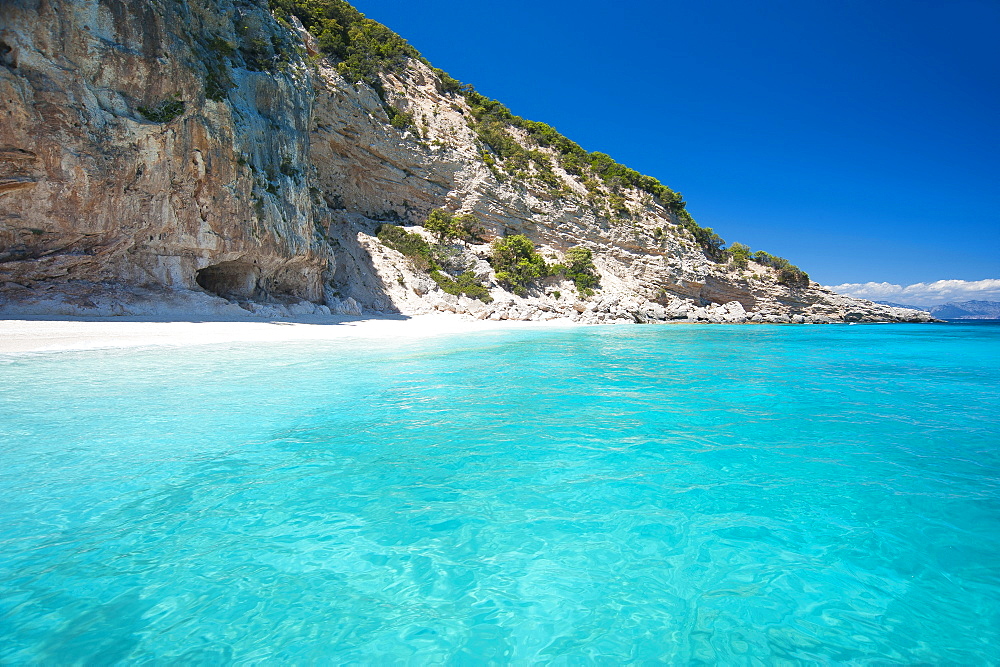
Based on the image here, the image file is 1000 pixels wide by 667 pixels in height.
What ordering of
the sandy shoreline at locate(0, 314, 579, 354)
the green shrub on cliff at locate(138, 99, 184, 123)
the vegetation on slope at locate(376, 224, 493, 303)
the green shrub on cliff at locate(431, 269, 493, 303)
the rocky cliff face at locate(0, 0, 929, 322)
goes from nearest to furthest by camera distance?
the sandy shoreline at locate(0, 314, 579, 354) < the rocky cliff face at locate(0, 0, 929, 322) < the green shrub on cliff at locate(138, 99, 184, 123) < the green shrub on cliff at locate(431, 269, 493, 303) < the vegetation on slope at locate(376, 224, 493, 303)

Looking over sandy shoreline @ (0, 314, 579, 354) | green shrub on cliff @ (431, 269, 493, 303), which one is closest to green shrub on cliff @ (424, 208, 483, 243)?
green shrub on cliff @ (431, 269, 493, 303)

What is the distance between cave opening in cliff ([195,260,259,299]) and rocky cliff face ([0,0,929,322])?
0.24 feet

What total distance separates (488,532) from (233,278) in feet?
68.5

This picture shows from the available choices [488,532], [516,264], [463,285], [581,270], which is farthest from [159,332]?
[581,270]

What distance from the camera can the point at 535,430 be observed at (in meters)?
5.06

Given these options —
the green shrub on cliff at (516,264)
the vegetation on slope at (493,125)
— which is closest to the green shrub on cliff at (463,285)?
the green shrub on cliff at (516,264)

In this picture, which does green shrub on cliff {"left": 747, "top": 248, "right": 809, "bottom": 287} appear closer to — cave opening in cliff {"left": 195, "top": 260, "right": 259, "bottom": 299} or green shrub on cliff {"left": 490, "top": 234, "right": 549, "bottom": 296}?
green shrub on cliff {"left": 490, "top": 234, "right": 549, "bottom": 296}

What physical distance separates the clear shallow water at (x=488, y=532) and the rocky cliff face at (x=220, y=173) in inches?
463

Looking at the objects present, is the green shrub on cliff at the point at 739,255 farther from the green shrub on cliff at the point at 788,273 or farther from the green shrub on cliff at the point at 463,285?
the green shrub on cliff at the point at 463,285

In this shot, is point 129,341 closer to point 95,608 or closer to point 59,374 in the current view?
point 59,374

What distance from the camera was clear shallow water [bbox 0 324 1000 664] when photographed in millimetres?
1983

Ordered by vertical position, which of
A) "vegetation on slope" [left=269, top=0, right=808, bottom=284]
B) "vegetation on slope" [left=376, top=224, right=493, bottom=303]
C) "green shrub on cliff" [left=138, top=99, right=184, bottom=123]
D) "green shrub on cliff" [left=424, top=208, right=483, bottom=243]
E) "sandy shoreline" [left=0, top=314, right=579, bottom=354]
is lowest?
"sandy shoreline" [left=0, top=314, right=579, bottom=354]

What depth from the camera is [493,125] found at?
39.5m

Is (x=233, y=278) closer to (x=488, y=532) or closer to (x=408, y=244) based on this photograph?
(x=408, y=244)
